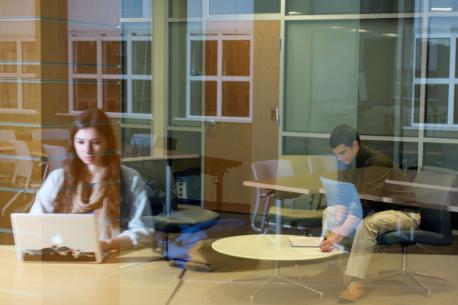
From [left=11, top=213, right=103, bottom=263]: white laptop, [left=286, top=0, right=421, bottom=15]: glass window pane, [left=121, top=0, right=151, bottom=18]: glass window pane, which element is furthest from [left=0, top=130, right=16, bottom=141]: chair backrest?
[left=286, top=0, right=421, bottom=15]: glass window pane

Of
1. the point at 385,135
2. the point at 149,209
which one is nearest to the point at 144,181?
the point at 149,209

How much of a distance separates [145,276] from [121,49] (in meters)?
1.25

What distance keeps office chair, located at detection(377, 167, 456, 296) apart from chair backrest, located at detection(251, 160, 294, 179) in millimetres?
651

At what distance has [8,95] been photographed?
3648 millimetres

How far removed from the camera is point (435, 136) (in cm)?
438

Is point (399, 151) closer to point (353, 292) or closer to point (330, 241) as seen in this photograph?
point (330, 241)

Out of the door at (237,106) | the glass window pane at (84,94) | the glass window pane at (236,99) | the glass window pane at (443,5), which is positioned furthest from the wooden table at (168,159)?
the glass window pane at (443,5)

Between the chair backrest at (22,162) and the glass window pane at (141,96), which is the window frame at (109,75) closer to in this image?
the glass window pane at (141,96)

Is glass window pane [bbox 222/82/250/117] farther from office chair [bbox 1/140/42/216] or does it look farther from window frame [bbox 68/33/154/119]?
office chair [bbox 1/140/42/216]

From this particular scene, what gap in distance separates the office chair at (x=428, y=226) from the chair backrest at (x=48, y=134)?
1.84m

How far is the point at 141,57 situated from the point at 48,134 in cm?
107

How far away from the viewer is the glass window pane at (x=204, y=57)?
15.4 ft

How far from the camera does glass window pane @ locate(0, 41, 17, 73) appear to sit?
12.0 feet

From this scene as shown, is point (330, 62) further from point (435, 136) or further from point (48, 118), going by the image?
point (48, 118)
